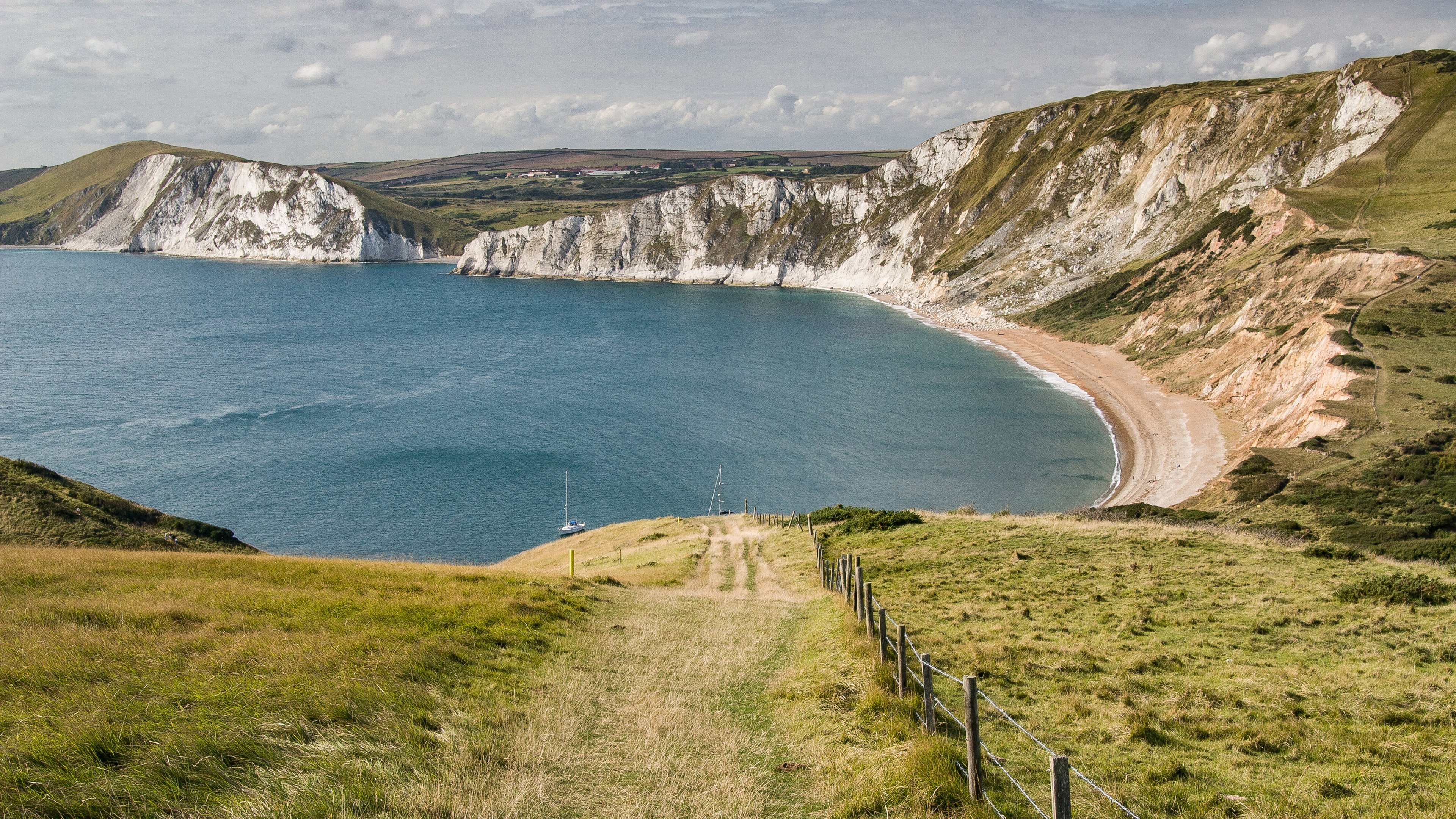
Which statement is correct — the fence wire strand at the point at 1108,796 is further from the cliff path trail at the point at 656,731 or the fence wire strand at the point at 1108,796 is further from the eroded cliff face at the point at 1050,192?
the eroded cliff face at the point at 1050,192

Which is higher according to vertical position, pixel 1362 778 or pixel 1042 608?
pixel 1362 778

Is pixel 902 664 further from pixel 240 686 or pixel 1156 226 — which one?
pixel 1156 226

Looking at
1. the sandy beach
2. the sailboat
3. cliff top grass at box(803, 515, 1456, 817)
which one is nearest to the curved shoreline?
the sandy beach

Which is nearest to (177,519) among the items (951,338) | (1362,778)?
(1362,778)

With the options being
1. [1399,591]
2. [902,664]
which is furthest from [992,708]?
[1399,591]

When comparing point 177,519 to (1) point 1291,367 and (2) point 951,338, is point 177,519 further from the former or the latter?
(2) point 951,338

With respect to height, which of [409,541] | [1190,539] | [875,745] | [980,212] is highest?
[980,212]
